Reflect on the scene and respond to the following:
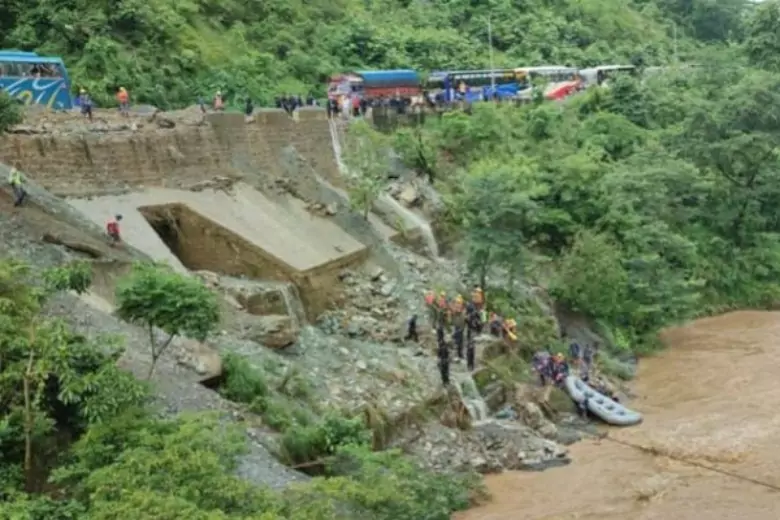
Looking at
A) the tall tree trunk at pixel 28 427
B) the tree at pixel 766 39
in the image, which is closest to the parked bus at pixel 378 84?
the tree at pixel 766 39

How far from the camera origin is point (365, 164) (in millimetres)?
31656

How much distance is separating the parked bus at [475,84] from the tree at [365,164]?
1126cm

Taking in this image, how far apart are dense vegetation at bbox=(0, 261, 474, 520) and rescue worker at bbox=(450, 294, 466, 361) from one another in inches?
298

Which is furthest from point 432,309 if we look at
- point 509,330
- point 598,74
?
point 598,74

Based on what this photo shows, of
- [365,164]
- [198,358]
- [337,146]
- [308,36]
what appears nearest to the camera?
[198,358]

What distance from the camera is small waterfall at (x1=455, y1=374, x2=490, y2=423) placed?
23.3 meters

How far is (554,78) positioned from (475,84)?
19.9 ft

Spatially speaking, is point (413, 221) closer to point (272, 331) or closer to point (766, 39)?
point (272, 331)

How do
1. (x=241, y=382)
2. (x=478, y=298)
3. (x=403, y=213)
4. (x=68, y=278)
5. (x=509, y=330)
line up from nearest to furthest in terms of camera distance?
(x=68, y=278) < (x=241, y=382) < (x=509, y=330) < (x=478, y=298) < (x=403, y=213)

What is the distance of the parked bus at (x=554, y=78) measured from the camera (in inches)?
2053

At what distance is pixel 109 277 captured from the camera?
20438 millimetres

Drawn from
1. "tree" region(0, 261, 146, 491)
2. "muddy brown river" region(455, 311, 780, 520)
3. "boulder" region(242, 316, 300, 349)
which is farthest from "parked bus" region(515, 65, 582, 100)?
"tree" region(0, 261, 146, 491)

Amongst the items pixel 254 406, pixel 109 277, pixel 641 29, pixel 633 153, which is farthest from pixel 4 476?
pixel 641 29

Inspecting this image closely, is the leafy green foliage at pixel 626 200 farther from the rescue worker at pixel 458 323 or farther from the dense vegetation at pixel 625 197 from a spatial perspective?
the rescue worker at pixel 458 323
